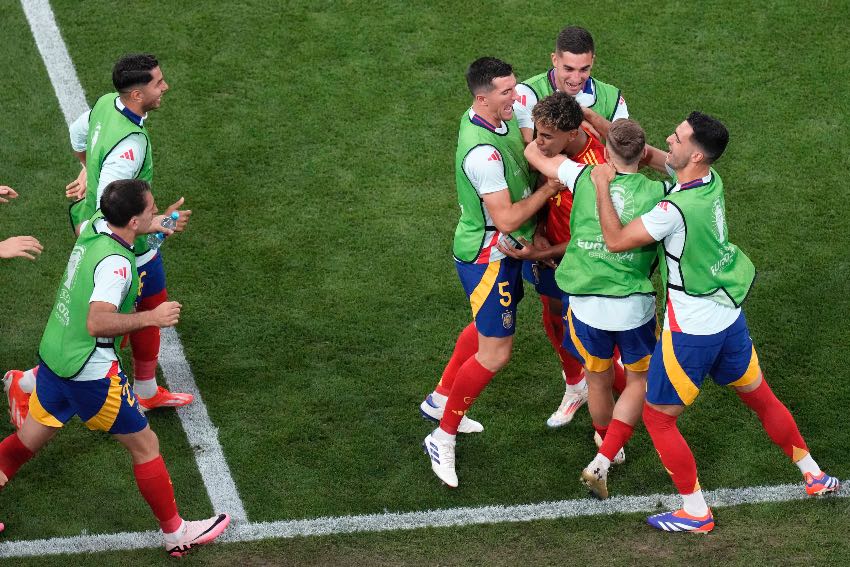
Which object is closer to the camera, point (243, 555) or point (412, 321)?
point (243, 555)

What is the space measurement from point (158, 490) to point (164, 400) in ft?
4.40

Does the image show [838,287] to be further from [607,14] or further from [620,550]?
[607,14]

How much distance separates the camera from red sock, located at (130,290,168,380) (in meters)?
7.31

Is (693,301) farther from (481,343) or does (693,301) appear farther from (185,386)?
(185,386)

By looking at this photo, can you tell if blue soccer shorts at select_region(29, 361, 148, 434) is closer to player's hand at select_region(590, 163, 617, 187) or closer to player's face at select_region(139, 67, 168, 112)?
player's face at select_region(139, 67, 168, 112)

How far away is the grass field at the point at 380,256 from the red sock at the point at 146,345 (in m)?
0.36

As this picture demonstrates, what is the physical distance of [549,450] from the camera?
7215 mm

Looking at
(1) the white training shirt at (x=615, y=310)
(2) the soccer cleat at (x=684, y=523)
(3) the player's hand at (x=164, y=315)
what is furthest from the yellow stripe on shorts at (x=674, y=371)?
(3) the player's hand at (x=164, y=315)

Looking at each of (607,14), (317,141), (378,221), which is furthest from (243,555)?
(607,14)

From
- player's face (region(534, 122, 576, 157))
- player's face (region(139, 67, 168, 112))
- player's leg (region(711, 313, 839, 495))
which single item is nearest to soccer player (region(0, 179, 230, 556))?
player's face (region(139, 67, 168, 112))

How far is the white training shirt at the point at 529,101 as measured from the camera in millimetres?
6746

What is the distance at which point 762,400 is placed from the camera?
6453mm

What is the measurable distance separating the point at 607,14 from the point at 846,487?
5.45 meters

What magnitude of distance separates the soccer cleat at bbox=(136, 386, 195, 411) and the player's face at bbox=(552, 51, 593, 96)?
2.98 meters
